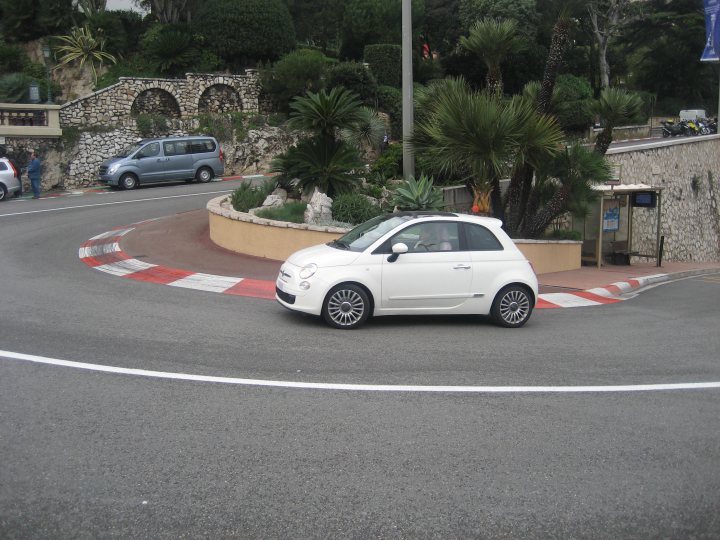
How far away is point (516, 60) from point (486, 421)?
1592 inches

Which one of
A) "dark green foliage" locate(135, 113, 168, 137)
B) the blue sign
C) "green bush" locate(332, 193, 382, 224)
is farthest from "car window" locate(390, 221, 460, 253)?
"dark green foliage" locate(135, 113, 168, 137)

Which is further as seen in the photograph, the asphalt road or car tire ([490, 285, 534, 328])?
car tire ([490, 285, 534, 328])

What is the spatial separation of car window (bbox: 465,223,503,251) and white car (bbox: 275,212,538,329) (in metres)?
0.01

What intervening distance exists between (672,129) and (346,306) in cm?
4533

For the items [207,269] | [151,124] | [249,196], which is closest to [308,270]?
[207,269]

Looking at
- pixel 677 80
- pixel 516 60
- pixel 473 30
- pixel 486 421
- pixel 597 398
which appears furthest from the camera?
pixel 677 80

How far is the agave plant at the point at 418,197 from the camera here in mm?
16609

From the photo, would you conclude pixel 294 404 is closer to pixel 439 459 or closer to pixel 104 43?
pixel 439 459

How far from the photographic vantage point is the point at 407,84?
17172mm

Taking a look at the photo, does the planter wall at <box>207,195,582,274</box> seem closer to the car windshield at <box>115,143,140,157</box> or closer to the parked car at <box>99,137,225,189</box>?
the parked car at <box>99,137,225,189</box>

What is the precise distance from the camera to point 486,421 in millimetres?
7086

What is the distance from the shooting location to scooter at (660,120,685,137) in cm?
4994

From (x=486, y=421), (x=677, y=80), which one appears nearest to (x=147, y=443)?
(x=486, y=421)

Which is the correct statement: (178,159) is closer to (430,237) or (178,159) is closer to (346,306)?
(430,237)
